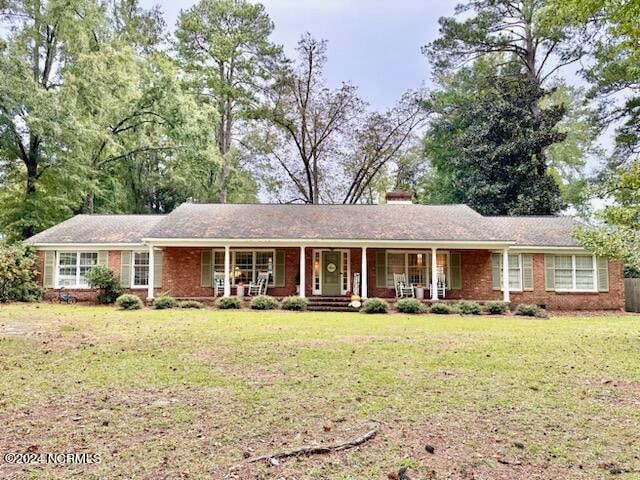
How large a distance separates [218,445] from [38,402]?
244cm

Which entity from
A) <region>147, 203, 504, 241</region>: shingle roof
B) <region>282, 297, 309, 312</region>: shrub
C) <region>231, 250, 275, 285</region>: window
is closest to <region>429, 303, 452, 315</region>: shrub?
<region>147, 203, 504, 241</region>: shingle roof

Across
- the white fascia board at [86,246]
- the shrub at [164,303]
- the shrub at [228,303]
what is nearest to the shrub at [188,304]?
the shrub at [164,303]

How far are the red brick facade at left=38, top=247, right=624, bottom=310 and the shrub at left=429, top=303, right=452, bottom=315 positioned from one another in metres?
2.65

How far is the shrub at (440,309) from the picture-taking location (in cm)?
1582

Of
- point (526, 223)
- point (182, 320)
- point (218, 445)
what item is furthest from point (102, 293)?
point (526, 223)

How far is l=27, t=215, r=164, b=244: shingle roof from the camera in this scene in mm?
19422

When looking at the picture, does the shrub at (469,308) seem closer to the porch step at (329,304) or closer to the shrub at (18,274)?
the porch step at (329,304)

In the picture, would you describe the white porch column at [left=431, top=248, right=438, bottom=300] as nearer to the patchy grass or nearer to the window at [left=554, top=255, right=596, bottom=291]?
the window at [left=554, top=255, right=596, bottom=291]

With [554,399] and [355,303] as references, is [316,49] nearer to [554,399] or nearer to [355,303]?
[355,303]

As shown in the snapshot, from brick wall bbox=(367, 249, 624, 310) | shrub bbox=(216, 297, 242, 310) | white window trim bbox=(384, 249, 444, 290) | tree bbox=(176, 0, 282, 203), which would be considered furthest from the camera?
tree bbox=(176, 0, 282, 203)

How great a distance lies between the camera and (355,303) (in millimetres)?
16547

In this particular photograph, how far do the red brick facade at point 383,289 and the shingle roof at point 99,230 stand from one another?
2.50 ft

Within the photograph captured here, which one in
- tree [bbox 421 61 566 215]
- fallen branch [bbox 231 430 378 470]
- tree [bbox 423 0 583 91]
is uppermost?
tree [bbox 423 0 583 91]

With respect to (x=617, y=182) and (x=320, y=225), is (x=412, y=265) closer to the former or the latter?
(x=320, y=225)
